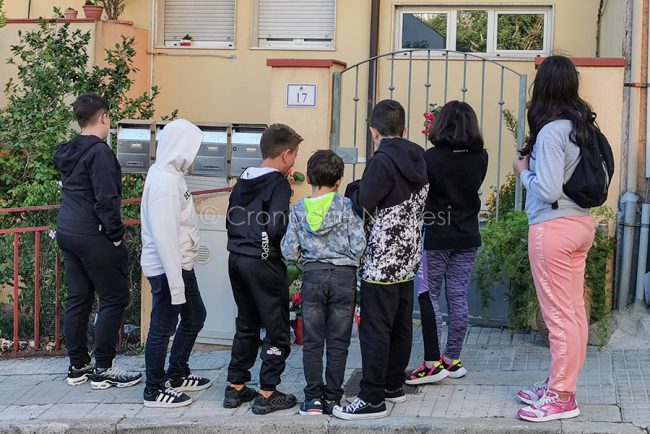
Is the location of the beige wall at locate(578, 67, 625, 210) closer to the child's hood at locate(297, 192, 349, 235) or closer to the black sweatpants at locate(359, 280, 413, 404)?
→ the black sweatpants at locate(359, 280, 413, 404)

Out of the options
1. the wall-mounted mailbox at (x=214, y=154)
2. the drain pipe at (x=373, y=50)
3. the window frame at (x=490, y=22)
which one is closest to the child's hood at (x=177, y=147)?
the wall-mounted mailbox at (x=214, y=154)

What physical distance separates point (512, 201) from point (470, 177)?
2.38 m

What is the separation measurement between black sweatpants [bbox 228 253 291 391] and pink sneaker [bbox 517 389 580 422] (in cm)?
143

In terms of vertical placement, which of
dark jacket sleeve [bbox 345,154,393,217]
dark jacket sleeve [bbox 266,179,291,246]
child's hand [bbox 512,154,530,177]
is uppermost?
child's hand [bbox 512,154,530,177]

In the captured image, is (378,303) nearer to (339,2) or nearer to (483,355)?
(483,355)

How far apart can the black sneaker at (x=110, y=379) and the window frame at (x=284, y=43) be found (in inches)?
206

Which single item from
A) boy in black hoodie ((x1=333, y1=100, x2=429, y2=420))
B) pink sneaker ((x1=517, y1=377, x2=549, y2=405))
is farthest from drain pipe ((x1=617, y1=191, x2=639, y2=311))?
boy in black hoodie ((x1=333, y1=100, x2=429, y2=420))

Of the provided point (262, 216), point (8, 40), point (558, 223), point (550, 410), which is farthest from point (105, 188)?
point (8, 40)

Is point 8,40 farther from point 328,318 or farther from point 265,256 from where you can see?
point 328,318

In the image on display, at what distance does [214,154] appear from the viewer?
8.09m

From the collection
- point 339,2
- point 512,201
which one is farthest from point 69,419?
point 339,2

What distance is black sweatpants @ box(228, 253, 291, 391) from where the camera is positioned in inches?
218

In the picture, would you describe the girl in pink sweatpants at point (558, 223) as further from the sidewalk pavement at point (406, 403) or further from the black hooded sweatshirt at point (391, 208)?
the black hooded sweatshirt at point (391, 208)

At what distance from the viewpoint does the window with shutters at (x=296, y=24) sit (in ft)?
34.6
